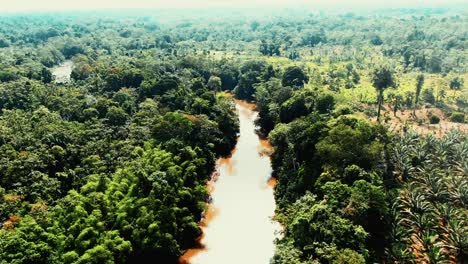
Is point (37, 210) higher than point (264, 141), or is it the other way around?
point (37, 210)

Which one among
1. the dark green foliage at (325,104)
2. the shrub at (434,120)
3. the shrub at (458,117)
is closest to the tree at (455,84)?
the shrub at (458,117)

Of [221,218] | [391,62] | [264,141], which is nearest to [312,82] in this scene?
[264,141]

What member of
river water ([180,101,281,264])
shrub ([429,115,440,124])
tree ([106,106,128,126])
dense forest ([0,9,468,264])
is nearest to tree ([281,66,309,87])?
dense forest ([0,9,468,264])

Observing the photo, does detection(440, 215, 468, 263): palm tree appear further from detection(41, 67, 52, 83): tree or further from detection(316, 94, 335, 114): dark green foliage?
detection(41, 67, 52, 83): tree

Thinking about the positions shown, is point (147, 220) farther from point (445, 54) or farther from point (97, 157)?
point (445, 54)

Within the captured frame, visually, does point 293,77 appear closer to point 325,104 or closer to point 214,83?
point 214,83

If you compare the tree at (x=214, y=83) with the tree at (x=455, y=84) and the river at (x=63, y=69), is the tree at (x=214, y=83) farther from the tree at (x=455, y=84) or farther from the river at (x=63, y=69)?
the tree at (x=455, y=84)

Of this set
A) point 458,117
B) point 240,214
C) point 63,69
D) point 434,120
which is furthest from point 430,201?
point 63,69
